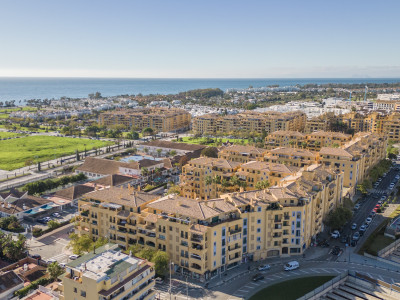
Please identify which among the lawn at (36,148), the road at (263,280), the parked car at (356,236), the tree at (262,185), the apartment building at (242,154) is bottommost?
the road at (263,280)

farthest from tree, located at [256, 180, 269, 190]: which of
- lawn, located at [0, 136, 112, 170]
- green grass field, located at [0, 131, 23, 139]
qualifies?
green grass field, located at [0, 131, 23, 139]

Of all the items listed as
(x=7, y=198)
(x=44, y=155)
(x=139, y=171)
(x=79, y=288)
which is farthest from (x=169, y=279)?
(x=44, y=155)

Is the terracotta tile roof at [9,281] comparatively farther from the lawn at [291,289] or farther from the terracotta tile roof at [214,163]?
the terracotta tile roof at [214,163]

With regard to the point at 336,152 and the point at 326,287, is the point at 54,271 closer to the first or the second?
the point at 326,287

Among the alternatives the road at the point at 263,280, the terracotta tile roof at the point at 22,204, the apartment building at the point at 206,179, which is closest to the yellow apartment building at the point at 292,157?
the apartment building at the point at 206,179

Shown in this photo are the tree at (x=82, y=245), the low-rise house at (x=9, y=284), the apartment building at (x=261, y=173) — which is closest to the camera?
the low-rise house at (x=9, y=284)

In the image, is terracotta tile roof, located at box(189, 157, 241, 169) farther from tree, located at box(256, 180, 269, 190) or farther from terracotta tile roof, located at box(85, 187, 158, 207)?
terracotta tile roof, located at box(85, 187, 158, 207)

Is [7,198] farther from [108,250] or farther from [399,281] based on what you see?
[399,281]
